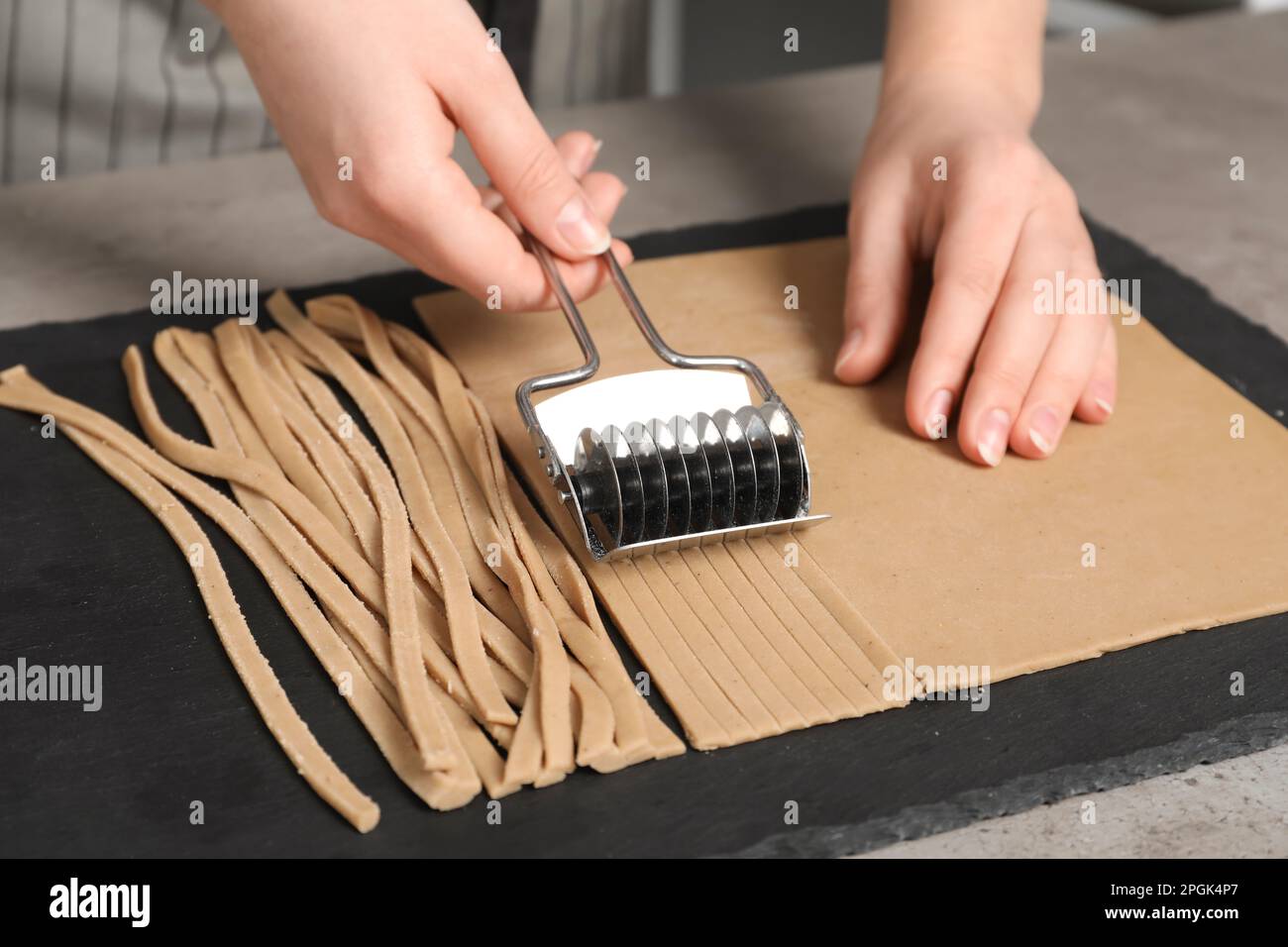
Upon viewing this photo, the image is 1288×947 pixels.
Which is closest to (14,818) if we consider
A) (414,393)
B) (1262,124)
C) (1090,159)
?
(414,393)

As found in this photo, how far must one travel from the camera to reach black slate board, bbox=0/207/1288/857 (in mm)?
1111

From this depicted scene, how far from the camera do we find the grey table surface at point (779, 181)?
2002mm

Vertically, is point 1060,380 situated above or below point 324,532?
above

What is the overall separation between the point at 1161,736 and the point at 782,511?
417 mm

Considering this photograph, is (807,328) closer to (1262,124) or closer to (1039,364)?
(1039,364)

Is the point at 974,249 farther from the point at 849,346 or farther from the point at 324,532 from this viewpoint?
the point at 324,532

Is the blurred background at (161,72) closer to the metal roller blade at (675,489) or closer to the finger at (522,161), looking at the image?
the finger at (522,161)

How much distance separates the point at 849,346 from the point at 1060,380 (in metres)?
0.26

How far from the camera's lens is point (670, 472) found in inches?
51.8

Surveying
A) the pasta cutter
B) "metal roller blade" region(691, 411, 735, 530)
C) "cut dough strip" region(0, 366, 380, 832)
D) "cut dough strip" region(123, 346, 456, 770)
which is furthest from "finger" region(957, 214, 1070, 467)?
"cut dough strip" region(0, 366, 380, 832)

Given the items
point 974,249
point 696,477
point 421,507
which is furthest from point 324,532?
point 974,249
